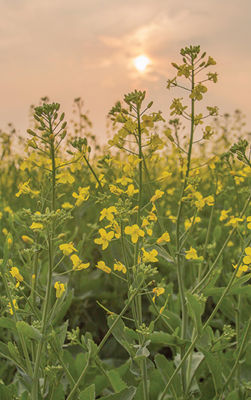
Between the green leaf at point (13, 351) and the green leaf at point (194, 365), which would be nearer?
the green leaf at point (13, 351)

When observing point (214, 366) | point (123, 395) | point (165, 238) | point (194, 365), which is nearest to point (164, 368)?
point (194, 365)

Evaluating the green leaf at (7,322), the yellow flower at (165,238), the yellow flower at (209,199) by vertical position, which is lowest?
the green leaf at (7,322)

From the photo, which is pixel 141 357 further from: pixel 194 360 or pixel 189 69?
pixel 189 69

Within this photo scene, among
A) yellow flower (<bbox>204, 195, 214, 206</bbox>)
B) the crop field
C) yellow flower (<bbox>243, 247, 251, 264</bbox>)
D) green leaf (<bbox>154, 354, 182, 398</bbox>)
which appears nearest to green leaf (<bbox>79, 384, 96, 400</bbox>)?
the crop field

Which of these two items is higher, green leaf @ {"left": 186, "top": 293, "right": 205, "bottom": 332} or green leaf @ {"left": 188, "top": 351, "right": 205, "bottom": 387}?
green leaf @ {"left": 186, "top": 293, "right": 205, "bottom": 332}

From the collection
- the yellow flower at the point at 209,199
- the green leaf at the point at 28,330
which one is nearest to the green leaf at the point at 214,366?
the yellow flower at the point at 209,199

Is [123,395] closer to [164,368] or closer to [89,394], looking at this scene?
[89,394]

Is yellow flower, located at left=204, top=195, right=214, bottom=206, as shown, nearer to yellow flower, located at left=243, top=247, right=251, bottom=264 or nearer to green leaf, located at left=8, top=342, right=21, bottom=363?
yellow flower, located at left=243, top=247, right=251, bottom=264

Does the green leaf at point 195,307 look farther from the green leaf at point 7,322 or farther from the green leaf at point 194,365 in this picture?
the green leaf at point 7,322

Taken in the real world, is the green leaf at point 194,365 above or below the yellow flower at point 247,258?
below

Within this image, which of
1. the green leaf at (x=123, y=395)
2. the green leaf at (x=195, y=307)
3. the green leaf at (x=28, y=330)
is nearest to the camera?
the green leaf at (x=28, y=330)

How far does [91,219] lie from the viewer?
15.3 ft

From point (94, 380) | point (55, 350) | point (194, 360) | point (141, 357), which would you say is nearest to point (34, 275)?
point (55, 350)

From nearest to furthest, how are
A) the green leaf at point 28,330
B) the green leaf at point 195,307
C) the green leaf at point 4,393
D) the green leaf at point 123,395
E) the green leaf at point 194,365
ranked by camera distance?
the green leaf at point 28,330 → the green leaf at point 195,307 → the green leaf at point 123,395 → the green leaf at point 4,393 → the green leaf at point 194,365
